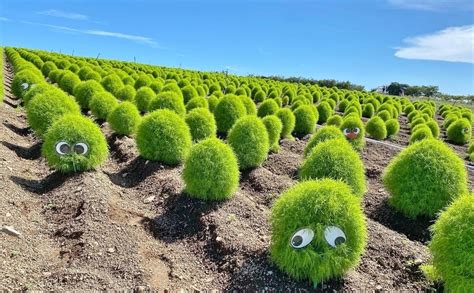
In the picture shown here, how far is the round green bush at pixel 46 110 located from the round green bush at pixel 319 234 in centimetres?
828

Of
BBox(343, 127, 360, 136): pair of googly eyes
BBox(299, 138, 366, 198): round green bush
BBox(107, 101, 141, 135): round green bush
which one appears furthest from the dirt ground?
BBox(343, 127, 360, 136): pair of googly eyes

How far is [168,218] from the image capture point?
788 centimetres

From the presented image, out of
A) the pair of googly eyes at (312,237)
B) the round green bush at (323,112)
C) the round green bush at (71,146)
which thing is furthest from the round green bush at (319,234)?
the round green bush at (323,112)

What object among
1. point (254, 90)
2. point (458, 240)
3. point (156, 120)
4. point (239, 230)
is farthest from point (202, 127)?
point (254, 90)

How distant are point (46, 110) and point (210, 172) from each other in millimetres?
6121

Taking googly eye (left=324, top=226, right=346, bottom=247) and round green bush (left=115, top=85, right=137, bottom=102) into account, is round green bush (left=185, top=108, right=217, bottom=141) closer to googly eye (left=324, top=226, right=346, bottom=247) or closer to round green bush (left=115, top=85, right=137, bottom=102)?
googly eye (left=324, top=226, right=346, bottom=247)

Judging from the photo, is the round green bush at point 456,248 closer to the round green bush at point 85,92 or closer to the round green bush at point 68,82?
the round green bush at point 85,92

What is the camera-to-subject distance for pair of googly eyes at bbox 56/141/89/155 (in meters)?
8.86

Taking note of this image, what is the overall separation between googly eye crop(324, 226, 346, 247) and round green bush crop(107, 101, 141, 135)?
8979mm

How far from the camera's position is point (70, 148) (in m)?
8.89

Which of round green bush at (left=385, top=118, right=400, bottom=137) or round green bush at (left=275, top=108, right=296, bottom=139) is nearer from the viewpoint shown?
round green bush at (left=275, top=108, right=296, bottom=139)

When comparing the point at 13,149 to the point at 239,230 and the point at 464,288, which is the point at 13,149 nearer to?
the point at 239,230

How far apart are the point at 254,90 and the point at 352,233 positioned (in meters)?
27.2

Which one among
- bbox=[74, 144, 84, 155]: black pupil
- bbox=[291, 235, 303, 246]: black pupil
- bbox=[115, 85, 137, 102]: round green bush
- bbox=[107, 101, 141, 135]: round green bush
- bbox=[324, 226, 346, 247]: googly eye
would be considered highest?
bbox=[324, 226, 346, 247]: googly eye
